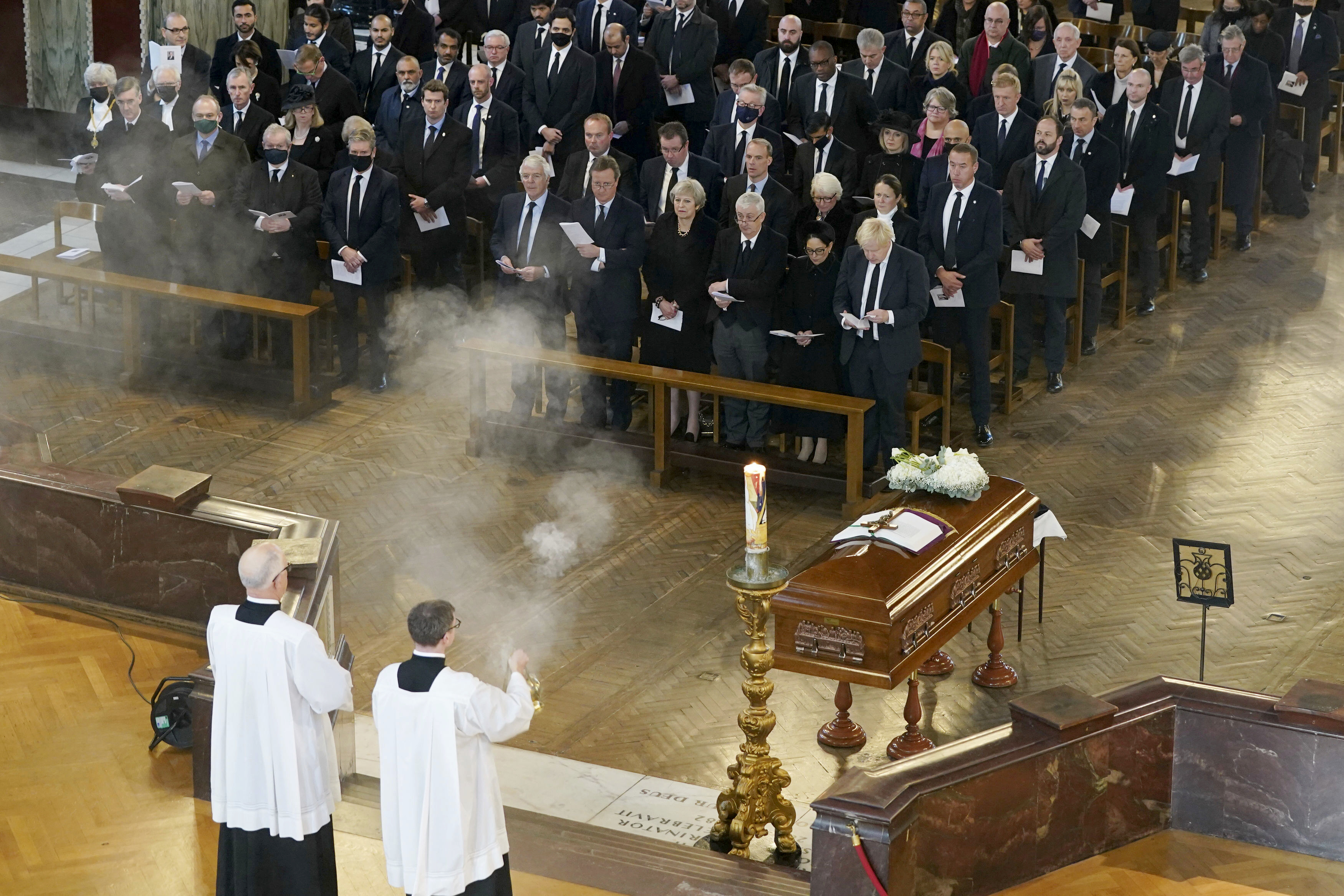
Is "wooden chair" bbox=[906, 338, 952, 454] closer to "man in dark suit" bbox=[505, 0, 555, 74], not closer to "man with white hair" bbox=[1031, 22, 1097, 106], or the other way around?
"man with white hair" bbox=[1031, 22, 1097, 106]

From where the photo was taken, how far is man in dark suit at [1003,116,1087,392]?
35.4 feet

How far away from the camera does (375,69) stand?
1312 centimetres

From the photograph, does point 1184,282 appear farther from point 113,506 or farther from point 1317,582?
point 113,506

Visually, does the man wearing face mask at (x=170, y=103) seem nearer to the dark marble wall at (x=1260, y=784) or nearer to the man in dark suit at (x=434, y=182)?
the man in dark suit at (x=434, y=182)

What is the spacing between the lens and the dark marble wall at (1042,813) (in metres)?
6.05

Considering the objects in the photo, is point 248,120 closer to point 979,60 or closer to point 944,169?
point 944,169

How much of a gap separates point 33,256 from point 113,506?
572 centimetres

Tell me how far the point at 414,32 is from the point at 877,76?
3681 millimetres

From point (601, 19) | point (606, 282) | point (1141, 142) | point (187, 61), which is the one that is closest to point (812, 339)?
point (606, 282)

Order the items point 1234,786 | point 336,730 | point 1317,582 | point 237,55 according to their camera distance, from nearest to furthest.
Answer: point 1234,786 < point 336,730 < point 1317,582 < point 237,55

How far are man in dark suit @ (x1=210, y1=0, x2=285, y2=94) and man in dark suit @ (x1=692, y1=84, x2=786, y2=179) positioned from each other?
360 cm

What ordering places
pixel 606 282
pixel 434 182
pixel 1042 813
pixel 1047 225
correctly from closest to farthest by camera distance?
pixel 1042 813 < pixel 606 282 < pixel 1047 225 < pixel 434 182

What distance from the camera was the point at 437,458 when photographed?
10625 mm

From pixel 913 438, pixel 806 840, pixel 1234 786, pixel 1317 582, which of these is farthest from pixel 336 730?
pixel 1317 582
